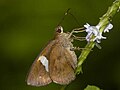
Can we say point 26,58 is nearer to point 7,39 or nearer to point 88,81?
point 7,39

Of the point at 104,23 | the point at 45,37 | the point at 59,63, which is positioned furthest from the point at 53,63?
the point at 45,37

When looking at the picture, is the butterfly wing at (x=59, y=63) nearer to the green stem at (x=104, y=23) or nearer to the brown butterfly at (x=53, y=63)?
the brown butterfly at (x=53, y=63)

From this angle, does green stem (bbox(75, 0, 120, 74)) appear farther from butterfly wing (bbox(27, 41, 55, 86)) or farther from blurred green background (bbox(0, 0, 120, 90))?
blurred green background (bbox(0, 0, 120, 90))

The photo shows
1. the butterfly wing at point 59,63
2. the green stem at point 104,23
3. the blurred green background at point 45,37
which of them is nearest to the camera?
the green stem at point 104,23

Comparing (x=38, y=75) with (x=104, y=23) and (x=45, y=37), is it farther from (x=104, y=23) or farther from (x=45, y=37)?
(x=45, y=37)

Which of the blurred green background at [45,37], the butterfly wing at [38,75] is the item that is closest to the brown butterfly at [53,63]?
the butterfly wing at [38,75]

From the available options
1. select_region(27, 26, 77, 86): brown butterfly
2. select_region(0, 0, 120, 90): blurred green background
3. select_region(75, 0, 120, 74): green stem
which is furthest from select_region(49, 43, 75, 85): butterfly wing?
select_region(0, 0, 120, 90): blurred green background

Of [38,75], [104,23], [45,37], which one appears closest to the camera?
[104,23]
